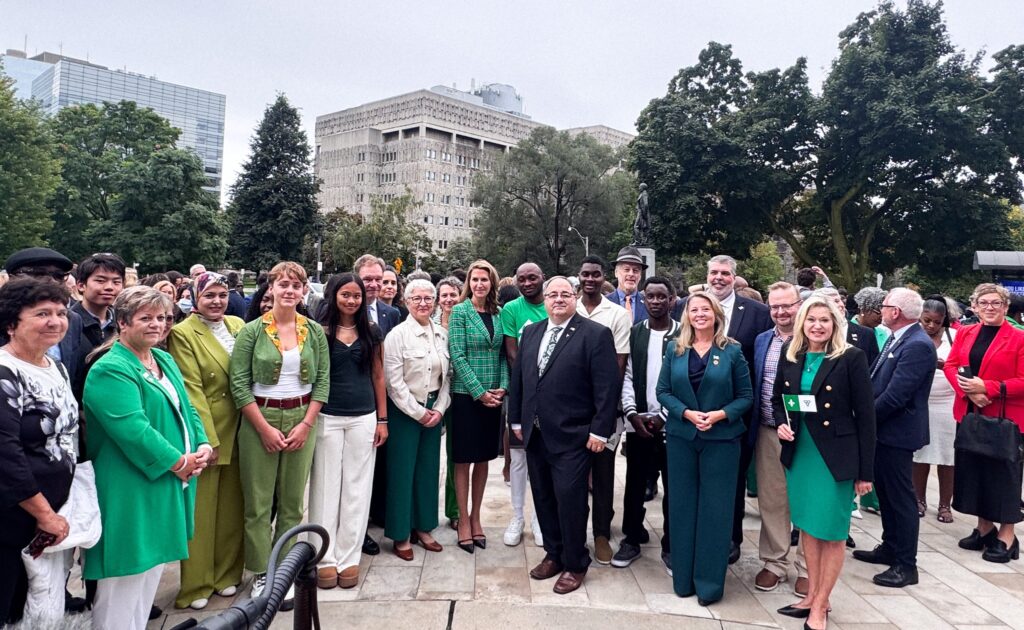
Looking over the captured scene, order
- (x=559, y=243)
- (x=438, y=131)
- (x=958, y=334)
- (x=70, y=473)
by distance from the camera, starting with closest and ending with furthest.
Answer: (x=70, y=473)
(x=958, y=334)
(x=559, y=243)
(x=438, y=131)

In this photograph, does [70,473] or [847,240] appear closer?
[70,473]

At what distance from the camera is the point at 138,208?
33.5m

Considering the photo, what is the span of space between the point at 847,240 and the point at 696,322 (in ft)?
83.8

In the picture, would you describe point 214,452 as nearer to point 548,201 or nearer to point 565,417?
point 565,417

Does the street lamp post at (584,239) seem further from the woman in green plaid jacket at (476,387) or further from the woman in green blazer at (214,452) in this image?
the woman in green blazer at (214,452)

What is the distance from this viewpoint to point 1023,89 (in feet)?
74.3

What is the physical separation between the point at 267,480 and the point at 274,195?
39.3 meters

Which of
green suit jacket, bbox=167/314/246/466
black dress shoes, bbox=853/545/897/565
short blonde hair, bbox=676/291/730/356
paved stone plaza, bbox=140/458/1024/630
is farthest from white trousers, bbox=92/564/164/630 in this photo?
black dress shoes, bbox=853/545/897/565

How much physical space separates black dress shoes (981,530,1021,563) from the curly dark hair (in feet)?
Answer: 21.0

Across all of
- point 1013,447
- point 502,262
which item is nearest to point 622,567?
point 1013,447

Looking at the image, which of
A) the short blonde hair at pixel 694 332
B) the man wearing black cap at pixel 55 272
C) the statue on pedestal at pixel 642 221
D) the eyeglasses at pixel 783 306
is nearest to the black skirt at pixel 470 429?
the short blonde hair at pixel 694 332

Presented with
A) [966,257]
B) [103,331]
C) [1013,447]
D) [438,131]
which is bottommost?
[1013,447]

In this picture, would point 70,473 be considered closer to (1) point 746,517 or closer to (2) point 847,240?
(1) point 746,517

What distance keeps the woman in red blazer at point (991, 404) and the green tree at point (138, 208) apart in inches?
1385
